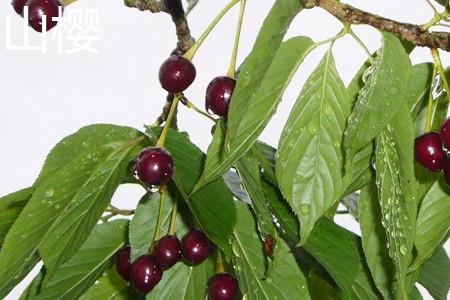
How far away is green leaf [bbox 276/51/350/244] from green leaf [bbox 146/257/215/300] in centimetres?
21

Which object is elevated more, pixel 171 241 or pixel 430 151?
pixel 430 151

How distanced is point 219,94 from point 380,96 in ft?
0.43

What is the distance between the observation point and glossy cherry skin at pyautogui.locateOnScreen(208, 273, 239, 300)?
75cm

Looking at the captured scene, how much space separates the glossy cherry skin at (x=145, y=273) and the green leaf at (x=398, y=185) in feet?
0.70

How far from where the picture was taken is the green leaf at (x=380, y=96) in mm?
579

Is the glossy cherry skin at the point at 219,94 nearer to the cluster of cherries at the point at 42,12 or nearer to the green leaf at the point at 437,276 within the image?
the cluster of cherries at the point at 42,12

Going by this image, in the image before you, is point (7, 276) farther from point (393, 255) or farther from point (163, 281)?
point (393, 255)

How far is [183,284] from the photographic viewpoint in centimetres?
81

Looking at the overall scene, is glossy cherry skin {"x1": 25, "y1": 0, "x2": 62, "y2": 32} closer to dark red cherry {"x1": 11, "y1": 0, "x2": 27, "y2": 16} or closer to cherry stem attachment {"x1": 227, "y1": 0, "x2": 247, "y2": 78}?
dark red cherry {"x1": 11, "y1": 0, "x2": 27, "y2": 16}

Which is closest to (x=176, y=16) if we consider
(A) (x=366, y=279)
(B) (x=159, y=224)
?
(B) (x=159, y=224)

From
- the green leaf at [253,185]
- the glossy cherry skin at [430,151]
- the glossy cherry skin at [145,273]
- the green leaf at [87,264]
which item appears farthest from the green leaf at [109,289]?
the glossy cherry skin at [430,151]

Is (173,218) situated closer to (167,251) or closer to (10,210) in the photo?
(167,251)

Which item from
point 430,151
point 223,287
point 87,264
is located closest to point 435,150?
point 430,151

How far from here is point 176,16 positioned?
2.70 feet
